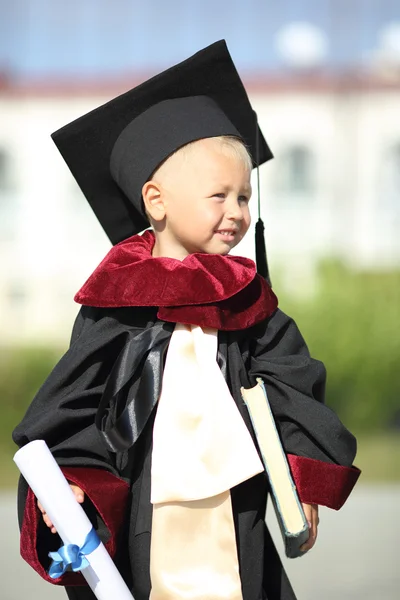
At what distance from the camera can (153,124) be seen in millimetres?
2473

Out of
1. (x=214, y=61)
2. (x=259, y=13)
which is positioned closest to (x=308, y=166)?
(x=259, y=13)

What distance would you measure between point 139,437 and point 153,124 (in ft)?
2.66

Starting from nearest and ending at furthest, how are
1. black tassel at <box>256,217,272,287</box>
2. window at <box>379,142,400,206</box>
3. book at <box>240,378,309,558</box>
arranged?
book at <box>240,378,309,558</box> < black tassel at <box>256,217,272,287</box> < window at <box>379,142,400,206</box>

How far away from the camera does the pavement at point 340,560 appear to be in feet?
13.3

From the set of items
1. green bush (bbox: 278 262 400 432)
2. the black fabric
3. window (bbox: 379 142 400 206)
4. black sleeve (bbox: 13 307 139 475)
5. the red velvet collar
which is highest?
the black fabric

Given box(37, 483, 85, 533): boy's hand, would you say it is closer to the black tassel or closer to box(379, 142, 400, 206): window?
the black tassel

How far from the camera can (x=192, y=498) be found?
224 centimetres

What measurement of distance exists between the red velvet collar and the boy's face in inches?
2.8

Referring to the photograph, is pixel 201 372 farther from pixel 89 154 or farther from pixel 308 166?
pixel 308 166

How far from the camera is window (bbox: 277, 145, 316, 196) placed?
6.94 m

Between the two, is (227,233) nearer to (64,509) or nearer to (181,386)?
(181,386)

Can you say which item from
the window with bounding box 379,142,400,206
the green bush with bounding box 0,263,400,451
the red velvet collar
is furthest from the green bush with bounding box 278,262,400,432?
the red velvet collar

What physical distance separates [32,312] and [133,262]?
4.40m

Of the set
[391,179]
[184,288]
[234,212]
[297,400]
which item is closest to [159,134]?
[234,212]
